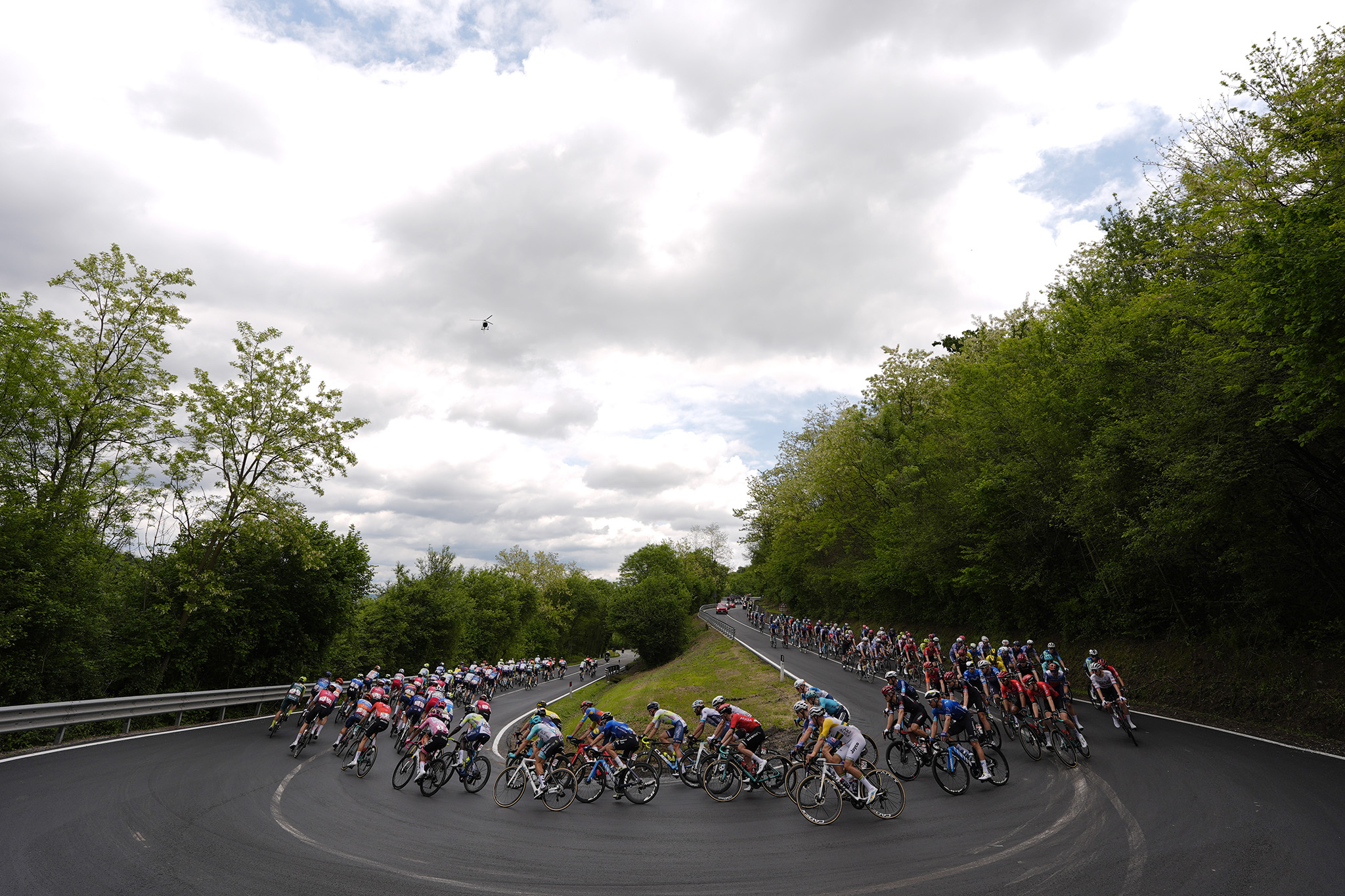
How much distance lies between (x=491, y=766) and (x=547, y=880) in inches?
367

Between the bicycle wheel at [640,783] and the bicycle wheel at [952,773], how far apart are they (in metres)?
4.91

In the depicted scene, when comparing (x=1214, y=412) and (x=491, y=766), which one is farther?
(x=491, y=766)

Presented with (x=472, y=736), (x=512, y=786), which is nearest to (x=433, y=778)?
(x=472, y=736)

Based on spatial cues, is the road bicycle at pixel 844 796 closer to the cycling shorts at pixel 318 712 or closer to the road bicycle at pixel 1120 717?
the road bicycle at pixel 1120 717

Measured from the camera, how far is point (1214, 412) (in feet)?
43.7

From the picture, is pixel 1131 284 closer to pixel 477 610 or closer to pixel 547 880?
pixel 547 880

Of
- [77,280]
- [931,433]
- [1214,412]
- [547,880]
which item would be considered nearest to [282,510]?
[77,280]

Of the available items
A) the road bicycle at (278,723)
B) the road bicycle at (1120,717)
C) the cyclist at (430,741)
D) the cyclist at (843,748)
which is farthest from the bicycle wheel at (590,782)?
the road bicycle at (1120,717)

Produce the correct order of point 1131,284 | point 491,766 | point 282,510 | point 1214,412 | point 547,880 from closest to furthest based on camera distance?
point 547,880 → point 1214,412 → point 491,766 → point 282,510 → point 1131,284

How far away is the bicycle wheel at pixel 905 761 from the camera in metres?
10.9

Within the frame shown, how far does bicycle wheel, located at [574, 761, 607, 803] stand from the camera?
10555mm

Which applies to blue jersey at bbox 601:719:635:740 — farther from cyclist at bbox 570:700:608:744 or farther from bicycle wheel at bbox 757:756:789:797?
bicycle wheel at bbox 757:756:789:797

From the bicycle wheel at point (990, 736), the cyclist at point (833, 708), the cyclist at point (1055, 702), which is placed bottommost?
the bicycle wheel at point (990, 736)

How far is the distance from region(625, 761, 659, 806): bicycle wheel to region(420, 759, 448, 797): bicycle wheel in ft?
11.5
